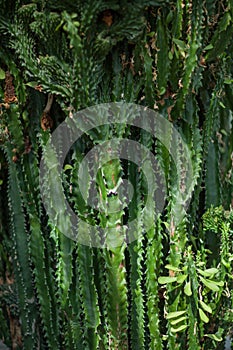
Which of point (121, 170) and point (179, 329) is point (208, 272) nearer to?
point (179, 329)

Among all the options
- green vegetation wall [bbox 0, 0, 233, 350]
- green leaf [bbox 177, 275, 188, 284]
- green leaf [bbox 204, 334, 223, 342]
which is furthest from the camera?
green leaf [bbox 204, 334, 223, 342]

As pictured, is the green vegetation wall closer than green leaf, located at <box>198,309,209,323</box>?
Yes

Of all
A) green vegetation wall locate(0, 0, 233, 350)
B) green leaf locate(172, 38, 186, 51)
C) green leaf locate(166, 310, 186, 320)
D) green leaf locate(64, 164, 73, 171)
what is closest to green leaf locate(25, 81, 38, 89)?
green vegetation wall locate(0, 0, 233, 350)

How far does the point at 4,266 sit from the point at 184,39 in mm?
1155

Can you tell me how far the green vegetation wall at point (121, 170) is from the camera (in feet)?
5.39

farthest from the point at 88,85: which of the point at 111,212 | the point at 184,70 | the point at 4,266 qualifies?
the point at 4,266

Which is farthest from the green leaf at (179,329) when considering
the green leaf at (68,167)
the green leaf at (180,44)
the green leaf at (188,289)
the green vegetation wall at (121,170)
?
the green leaf at (180,44)

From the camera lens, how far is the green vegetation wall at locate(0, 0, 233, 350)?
164cm

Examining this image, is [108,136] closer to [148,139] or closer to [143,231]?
[148,139]

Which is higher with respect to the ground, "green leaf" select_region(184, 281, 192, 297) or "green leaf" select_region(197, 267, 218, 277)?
"green leaf" select_region(197, 267, 218, 277)

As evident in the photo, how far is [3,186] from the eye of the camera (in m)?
2.06

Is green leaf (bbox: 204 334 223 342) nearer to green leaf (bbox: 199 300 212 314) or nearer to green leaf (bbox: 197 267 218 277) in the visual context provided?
green leaf (bbox: 199 300 212 314)

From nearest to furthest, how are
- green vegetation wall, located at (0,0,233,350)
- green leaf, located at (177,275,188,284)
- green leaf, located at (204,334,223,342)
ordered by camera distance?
green vegetation wall, located at (0,0,233,350) < green leaf, located at (177,275,188,284) < green leaf, located at (204,334,223,342)

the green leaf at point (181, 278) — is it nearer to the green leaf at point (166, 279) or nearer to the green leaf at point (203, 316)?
the green leaf at point (166, 279)
